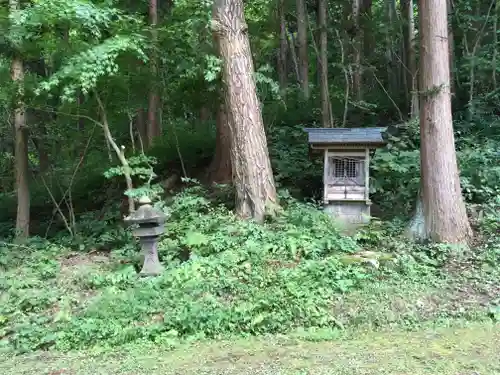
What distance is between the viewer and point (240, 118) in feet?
25.9

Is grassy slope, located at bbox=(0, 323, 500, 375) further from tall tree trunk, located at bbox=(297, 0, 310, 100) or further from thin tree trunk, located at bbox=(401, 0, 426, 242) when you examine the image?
tall tree trunk, located at bbox=(297, 0, 310, 100)

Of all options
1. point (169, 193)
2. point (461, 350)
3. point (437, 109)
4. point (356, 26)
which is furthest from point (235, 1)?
point (356, 26)

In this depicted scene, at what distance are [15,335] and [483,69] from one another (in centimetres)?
1248

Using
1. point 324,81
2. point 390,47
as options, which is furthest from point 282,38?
point 324,81

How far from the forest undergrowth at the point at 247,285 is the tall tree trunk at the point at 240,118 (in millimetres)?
526

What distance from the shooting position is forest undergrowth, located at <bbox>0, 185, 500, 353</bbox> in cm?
529

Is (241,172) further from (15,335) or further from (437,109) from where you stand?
(15,335)

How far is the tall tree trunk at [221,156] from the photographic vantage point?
9.91 metres

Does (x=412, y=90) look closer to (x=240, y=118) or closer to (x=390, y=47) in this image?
(x=390, y=47)

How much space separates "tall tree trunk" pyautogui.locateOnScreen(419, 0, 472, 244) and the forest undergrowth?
46cm

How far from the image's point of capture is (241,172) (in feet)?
25.9

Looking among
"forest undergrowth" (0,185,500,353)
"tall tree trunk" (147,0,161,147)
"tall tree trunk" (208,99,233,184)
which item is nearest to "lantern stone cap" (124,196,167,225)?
"forest undergrowth" (0,185,500,353)

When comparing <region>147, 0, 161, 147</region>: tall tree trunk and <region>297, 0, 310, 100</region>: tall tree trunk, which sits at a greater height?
<region>297, 0, 310, 100</region>: tall tree trunk

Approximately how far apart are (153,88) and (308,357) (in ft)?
23.4
